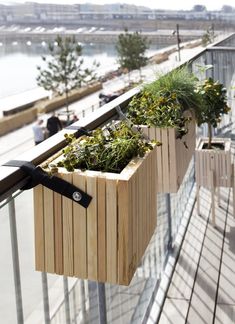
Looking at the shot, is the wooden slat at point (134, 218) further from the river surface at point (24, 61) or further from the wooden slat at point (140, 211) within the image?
the river surface at point (24, 61)

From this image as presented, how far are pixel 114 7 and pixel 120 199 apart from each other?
79428 mm

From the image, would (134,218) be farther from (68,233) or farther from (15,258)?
(15,258)

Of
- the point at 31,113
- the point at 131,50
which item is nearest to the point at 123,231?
the point at 31,113

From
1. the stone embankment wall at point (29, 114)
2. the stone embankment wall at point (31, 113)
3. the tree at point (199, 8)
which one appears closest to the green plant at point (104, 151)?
the stone embankment wall at point (31, 113)

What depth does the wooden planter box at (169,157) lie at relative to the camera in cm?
215

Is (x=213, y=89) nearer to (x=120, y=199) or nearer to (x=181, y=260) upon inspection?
(x=181, y=260)

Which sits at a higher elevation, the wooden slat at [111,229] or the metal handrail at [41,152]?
the metal handrail at [41,152]

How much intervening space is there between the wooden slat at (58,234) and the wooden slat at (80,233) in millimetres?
36

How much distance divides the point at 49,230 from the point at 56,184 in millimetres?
131

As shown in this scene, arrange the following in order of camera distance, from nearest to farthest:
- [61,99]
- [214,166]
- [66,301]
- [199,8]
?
1. [66,301]
2. [214,166]
3. [61,99]
4. [199,8]

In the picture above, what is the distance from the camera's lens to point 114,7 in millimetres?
77625

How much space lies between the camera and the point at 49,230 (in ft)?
4.43

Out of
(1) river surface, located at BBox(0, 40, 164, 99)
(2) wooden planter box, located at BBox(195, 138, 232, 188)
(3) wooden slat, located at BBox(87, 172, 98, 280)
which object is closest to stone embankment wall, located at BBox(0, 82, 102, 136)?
(1) river surface, located at BBox(0, 40, 164, 99)

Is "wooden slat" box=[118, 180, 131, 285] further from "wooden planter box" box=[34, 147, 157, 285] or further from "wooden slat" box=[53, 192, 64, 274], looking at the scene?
"wooden slat" box=[53, 192, 64, 274]
